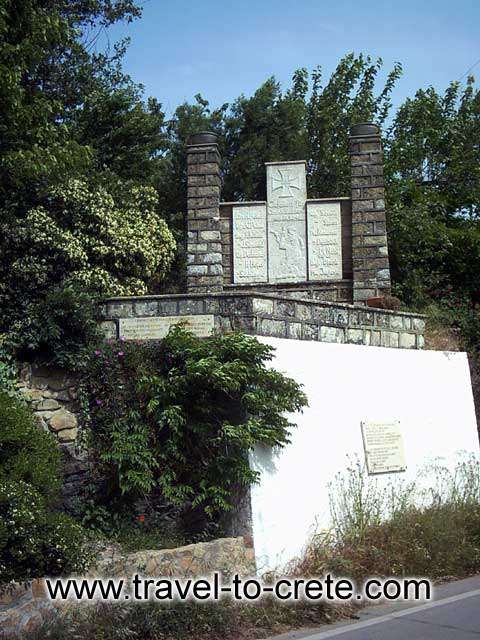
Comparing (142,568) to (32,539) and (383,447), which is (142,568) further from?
(383,447)

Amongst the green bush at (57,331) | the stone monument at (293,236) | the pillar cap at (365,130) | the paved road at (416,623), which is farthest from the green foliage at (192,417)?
the pillar cap at (365,130)

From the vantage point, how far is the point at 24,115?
10.9 meters

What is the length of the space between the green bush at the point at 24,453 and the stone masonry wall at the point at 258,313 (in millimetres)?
2642

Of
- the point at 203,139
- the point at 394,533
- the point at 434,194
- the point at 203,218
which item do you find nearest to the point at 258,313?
the point at 394,533

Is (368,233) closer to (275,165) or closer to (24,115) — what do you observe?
(275,165)

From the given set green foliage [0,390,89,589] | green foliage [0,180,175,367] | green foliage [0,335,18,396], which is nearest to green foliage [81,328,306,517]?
green foliage [0,335,18,396]

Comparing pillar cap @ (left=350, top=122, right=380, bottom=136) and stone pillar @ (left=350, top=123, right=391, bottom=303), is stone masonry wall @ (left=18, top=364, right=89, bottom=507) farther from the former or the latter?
pillar cap @ (left=350, top=122, right=380, bottom=136)

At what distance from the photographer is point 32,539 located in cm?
657

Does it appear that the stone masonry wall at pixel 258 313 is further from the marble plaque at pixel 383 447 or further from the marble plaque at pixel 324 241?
the marble plaque at pixel 324 241

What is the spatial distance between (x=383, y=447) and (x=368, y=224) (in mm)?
4915

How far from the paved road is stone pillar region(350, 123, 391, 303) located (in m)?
6.40

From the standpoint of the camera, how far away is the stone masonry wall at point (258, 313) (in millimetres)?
9547

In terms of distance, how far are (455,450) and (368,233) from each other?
14.2ft

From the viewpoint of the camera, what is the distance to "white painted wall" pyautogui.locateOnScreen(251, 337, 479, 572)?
826cm
